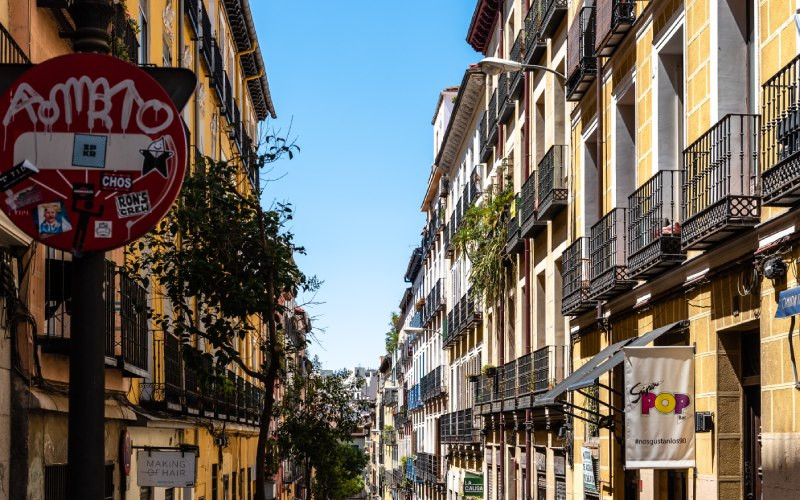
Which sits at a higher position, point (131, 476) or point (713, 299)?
point (713, 299)

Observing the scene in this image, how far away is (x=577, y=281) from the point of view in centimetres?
1858

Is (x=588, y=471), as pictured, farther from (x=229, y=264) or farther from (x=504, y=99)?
(x=504, y=99)

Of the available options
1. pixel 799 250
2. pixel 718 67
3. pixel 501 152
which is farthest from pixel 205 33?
pixel 799 250

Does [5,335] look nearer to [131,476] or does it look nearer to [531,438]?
[131,476]

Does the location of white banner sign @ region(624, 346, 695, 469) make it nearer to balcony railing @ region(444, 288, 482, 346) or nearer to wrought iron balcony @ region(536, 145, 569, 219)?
wrought iron balcony @ region(536, 145, 569, 219)

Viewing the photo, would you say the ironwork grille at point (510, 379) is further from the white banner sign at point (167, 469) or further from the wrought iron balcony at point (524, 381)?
the white banner sign at point (167, 469)

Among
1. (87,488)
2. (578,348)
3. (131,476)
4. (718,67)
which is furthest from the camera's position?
(578,348)

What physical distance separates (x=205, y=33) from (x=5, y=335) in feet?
57.7

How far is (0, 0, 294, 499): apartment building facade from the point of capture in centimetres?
1096

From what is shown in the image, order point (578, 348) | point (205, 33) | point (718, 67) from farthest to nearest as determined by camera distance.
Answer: point (205, 33), point (578, 348), point (718, 67)

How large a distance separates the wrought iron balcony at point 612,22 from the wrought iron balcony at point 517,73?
1013 centimetres

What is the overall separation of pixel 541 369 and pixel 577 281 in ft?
17.1

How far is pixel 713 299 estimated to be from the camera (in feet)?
40.3

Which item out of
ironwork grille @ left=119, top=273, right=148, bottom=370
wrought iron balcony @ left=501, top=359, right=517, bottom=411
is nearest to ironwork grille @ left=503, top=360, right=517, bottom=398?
wrought iron balcony @ left=501, top=359, right=517, bottom=411
